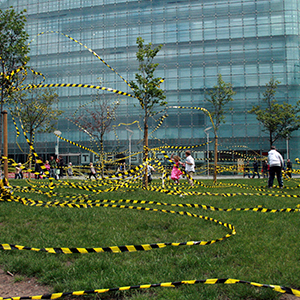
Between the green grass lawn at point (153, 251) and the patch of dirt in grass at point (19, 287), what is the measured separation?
10 cm

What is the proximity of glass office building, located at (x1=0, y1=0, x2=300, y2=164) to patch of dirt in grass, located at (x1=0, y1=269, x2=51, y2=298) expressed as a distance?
38.0 metres

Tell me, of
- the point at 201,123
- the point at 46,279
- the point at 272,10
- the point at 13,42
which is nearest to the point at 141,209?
the point at 46,279

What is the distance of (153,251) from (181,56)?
1671 inches

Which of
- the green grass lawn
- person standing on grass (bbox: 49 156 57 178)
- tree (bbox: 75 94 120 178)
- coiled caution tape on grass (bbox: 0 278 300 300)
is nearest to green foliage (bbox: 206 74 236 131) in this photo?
tree (bbox: 75 94 120 178)

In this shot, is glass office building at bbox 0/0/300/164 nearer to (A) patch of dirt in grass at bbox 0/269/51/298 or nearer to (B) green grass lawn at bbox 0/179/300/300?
(B) green grass lawn at bbox 0/179/300/300

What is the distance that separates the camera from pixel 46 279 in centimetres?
354

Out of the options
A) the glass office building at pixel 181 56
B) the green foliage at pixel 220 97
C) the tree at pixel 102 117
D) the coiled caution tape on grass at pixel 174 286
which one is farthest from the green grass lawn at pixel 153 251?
the glass office building at pixel 181 56

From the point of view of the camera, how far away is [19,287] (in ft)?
11.3

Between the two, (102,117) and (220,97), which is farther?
(220,97)

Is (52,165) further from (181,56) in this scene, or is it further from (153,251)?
(181,56)

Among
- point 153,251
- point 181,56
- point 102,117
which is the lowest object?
point 153,251

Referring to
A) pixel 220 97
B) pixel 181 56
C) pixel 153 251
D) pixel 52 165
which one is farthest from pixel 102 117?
pixel 181 56

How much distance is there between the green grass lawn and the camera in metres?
3.32

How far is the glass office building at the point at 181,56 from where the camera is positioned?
4175 cm
